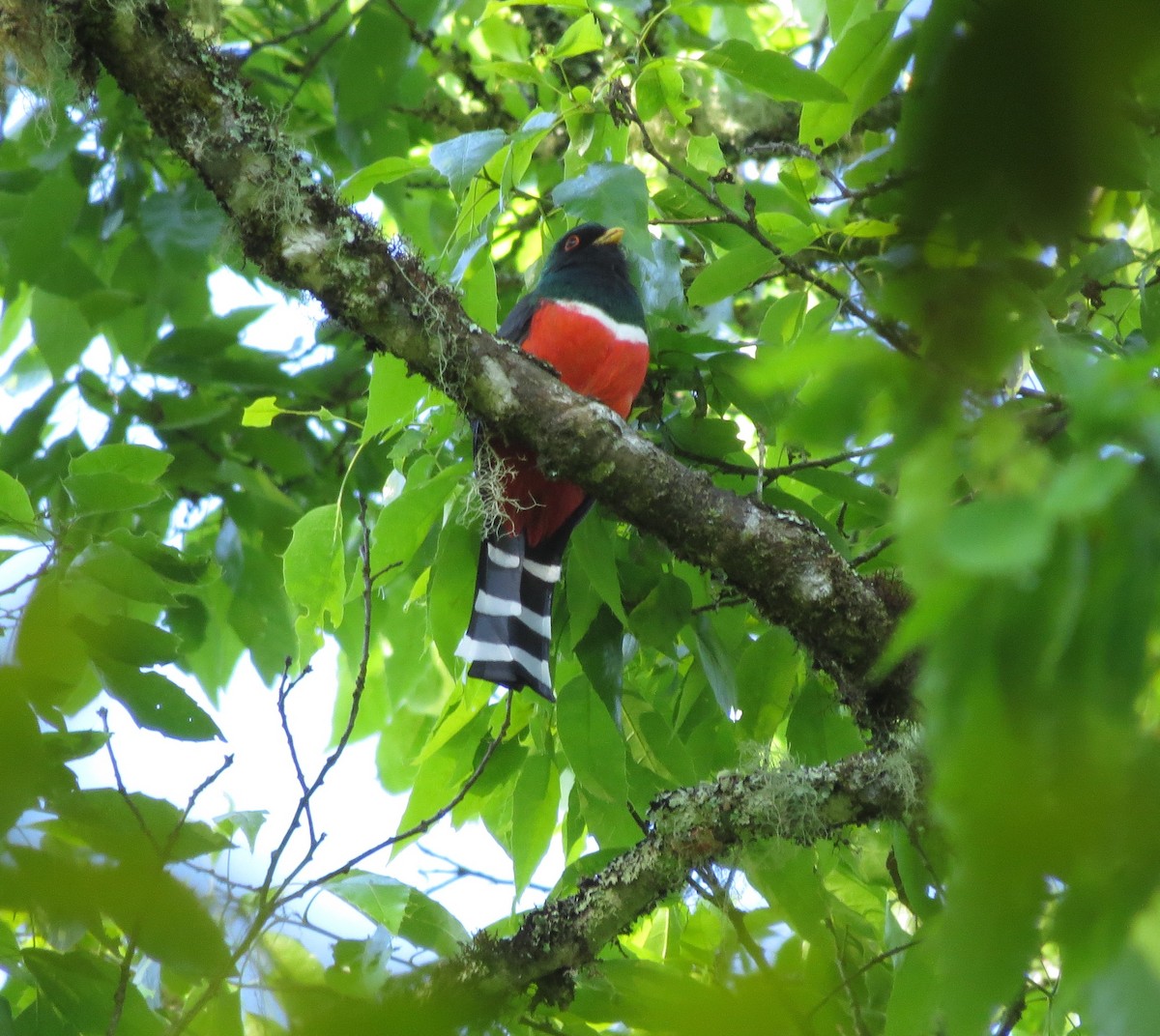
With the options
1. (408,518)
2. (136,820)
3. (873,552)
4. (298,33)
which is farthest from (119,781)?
(298,33)

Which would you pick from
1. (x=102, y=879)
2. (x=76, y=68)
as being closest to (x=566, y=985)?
(x=102, y=879)

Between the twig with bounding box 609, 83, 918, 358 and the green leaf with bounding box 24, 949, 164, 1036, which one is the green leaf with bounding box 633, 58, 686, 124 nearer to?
the twig with bounding box 609, 83, 918, 358

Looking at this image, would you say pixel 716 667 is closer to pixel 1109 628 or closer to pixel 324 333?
pixel 1109 628

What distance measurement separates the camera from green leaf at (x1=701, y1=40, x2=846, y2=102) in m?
2.19

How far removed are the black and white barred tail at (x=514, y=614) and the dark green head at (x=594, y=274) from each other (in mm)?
664

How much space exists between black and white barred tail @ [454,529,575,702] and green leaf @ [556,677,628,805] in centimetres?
22

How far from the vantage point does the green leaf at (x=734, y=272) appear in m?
2.41

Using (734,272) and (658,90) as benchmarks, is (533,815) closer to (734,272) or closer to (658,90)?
(734,272)

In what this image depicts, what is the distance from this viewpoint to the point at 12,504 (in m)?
2.22

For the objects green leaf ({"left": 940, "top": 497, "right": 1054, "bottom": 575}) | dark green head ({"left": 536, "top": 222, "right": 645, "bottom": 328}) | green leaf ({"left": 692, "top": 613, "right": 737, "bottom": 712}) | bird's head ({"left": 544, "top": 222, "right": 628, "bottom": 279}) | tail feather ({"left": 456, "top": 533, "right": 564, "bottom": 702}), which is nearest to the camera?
green leaf ({"left": 940, "top": 497, "right": 1054, "bottom": 575})

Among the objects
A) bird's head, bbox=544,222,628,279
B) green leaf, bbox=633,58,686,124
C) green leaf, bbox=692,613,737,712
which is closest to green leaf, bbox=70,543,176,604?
green leaf, bbox=692,613,737,712

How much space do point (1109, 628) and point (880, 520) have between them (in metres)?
1.86

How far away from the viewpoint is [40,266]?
344cm

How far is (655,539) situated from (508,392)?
1.47 feet
